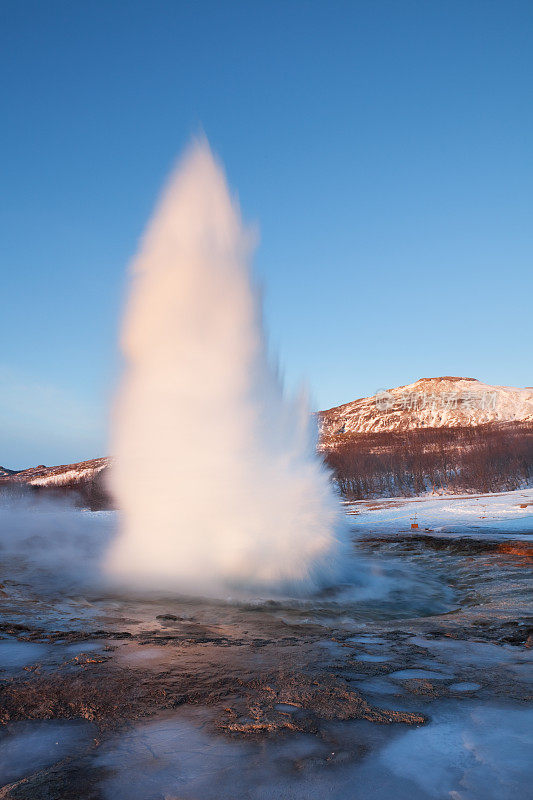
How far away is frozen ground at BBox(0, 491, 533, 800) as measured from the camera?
2.64 metres

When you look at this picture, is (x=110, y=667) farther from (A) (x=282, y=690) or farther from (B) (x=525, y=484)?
(B) (x=525, y=484)

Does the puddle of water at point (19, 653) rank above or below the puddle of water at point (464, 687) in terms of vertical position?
above

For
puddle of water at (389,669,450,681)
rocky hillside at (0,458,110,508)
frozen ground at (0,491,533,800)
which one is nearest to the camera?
frozen ground at (0,491,533,800)

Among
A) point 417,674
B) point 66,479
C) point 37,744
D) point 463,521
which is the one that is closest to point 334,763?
point 37,744

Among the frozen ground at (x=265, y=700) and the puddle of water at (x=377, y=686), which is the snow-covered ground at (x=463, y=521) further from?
the puddle of water at (x=377, y=686)

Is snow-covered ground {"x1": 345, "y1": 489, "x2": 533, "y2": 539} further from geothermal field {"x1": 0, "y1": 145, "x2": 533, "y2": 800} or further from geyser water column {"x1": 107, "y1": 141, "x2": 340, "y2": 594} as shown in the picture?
geyser water column {"x1": 107, "y1": 141, "x2": 340, "y2": 594}

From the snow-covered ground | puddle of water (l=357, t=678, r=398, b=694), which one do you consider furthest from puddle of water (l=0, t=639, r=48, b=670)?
the snow-covered ground

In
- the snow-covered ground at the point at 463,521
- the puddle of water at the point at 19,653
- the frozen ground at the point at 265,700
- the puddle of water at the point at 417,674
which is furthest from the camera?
the snow-covered ground at the point at 463,521

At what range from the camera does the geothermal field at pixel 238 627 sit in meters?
2.79

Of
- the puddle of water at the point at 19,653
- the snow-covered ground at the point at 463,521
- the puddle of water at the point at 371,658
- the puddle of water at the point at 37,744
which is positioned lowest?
the snow-covered ground at the point at 463,521

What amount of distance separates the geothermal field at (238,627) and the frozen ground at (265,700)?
2 cm

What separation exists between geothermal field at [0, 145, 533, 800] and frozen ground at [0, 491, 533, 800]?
0.07 feet

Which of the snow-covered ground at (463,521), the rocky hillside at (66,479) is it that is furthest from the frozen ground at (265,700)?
the rocky hillside at (66,479)

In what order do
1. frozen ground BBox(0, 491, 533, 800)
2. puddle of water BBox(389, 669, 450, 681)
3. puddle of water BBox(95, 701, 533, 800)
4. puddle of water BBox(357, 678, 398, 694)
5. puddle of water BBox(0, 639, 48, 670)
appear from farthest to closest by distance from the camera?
1. puddle of water BBox(0, 639, 48, 670)
2. puddle of water BBox(389, 669, 450, 681)
3. puddle of water BBox(357, 678, 398, 694)
4. frozen ground BBox(0, 491, 533, 800)
5. puddle of water BBox(95, 701, 533, 800)
